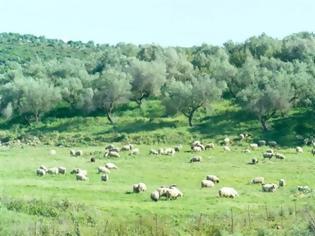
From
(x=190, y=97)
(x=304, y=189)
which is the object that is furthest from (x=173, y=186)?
(x=190, y=97)

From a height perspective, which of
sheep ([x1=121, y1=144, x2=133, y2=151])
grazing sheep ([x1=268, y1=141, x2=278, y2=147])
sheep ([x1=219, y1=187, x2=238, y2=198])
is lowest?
sheep ([x1=121, y1=144, x2=133, y2=151])

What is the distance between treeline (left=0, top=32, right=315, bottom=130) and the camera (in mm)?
72125

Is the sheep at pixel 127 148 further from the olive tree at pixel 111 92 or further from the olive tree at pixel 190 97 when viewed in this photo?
the olive tree at pixel 111 92

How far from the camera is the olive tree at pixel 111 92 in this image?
85.5 metres

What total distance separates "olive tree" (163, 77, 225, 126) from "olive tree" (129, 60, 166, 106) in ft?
42.3

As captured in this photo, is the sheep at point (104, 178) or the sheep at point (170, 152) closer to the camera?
the sheep at point (104, 178)

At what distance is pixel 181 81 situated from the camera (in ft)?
307

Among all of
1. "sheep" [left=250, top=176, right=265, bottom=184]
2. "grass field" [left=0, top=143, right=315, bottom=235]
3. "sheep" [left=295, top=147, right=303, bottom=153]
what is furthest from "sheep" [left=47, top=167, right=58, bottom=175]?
"sheep" [left=295, top=147, right=303, bottom=153]

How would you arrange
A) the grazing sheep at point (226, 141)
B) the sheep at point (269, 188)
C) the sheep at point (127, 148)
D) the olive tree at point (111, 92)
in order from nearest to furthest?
the sheep at point (269, 188) → the sheep at point (127, 148) → the grazing sheep at point (226, 141) → the olive tree at point (111, 92)

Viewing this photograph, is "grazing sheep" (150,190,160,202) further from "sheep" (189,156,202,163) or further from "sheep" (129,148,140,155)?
"sheep" (129,148,140,155)

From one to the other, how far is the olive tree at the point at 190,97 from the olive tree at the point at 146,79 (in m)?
12.9

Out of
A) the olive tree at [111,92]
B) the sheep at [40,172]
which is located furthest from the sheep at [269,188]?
the olive tree at [111,92]

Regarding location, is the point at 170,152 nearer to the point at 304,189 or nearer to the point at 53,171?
the point at 53,171

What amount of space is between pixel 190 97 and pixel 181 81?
17.0 m
